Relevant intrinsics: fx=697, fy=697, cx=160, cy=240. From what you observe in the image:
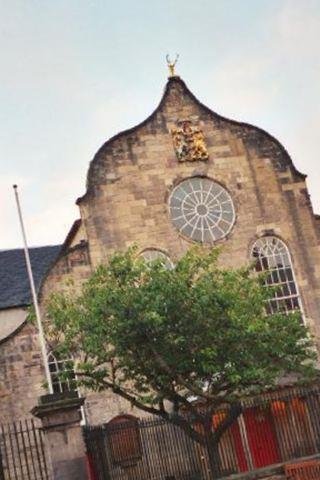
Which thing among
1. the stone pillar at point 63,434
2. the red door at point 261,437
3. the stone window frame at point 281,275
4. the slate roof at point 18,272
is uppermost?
the slate roof at point 18,272

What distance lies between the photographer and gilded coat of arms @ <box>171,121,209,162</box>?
94.0 feet

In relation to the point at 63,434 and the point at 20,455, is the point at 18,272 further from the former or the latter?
the point at 63,434

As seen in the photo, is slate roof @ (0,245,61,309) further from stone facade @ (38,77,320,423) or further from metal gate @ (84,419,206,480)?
metal gate @ (84,419,206,480)

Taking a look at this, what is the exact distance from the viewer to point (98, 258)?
26641 mm

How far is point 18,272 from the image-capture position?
3109 cm

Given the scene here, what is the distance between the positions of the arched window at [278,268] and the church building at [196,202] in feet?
0.13

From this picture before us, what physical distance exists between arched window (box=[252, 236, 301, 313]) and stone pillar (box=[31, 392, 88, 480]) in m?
14.2

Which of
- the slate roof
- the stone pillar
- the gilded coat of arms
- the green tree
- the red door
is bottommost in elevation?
the red door

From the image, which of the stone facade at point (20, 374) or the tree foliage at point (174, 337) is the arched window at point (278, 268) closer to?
the tree foliage at point (174, 337)

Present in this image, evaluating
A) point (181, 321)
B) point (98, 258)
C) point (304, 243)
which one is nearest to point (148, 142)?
point (98, 258)

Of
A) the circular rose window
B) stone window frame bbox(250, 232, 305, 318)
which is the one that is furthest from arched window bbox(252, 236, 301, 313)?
the circular rose window

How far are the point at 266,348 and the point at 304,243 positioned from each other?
10.5m

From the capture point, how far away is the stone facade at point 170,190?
27094 mm

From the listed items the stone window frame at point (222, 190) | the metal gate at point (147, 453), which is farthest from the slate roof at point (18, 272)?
the metal gate at point (147, 453)
